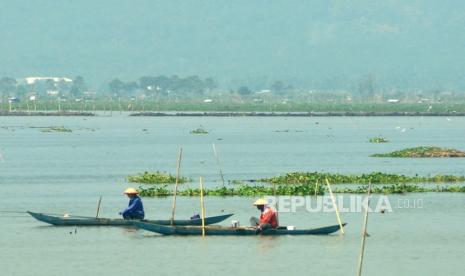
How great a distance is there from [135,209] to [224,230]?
150 inches

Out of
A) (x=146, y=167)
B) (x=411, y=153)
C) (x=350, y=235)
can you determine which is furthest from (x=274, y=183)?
(x=411, y=153)

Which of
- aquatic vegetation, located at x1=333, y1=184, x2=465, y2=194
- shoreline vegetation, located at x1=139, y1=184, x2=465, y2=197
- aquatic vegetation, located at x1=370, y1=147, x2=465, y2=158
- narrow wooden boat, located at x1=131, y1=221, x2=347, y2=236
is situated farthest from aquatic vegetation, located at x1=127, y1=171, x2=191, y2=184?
aquatic vegetation, located at x1=370, y1=147, x2=465, y2=158

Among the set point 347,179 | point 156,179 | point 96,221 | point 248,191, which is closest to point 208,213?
point 96,221

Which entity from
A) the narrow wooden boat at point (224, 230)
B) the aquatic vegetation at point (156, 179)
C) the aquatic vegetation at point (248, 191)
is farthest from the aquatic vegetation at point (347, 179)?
the narrow wooden boat at point (224, 230)

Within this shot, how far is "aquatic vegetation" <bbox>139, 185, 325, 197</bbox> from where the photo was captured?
5175 cm

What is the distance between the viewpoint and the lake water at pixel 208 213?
3510cm

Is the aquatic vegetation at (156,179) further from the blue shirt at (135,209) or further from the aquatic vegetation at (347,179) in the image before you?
the blue shirt at (135,209)

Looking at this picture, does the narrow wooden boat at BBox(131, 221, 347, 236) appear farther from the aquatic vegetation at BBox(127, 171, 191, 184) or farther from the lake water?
the aquatic vegetation at BBox(127, 171, 191, 184)

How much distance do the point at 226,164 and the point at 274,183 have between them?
67.2 ft

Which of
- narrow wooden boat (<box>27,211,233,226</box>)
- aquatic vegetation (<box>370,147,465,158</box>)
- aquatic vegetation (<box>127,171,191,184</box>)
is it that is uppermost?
narrow wooden boat (<box>27,211,233,226</box>)

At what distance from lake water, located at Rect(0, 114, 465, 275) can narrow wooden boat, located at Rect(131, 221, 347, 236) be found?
221 millimetres

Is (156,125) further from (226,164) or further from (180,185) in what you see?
(180,185)

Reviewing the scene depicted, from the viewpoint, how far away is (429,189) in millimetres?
54188

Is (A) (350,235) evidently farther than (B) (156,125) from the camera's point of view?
No
